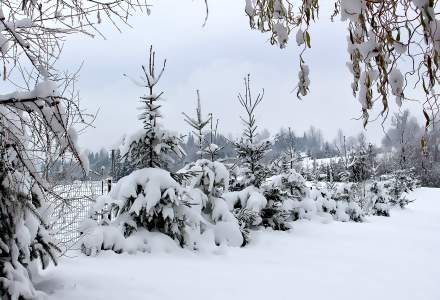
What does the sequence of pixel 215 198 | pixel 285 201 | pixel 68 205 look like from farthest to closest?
1. pixel 285 201
2. pixel 215 198
3. pixel 68 205

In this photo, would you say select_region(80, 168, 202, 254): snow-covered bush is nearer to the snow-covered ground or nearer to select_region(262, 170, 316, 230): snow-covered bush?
the snow-covered ground

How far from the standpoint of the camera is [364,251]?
7832mm

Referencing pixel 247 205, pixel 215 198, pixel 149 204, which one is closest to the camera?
pixel 149 204

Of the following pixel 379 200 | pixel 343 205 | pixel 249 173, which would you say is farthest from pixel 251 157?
pixel 379 200

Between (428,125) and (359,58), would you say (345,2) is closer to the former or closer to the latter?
(359,58)

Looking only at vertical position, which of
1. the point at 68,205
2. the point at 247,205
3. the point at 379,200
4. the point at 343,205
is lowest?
the point at 379,200

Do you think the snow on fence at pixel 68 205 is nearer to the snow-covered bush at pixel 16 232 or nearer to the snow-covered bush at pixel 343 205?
the snow-covered bush at pixel 16 232

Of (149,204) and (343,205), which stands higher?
(149,204)

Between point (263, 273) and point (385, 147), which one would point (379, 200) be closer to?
point (385, 147)

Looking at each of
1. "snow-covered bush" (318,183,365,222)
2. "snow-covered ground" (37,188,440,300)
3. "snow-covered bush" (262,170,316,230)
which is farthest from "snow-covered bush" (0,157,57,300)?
"snow-covered bush" (318,183,365,222)

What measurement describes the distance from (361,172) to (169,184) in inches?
674

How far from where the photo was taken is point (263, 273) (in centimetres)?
559

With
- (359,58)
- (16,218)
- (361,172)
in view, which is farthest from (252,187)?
(361,172)

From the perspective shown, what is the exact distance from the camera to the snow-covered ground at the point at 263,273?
4355 mm
